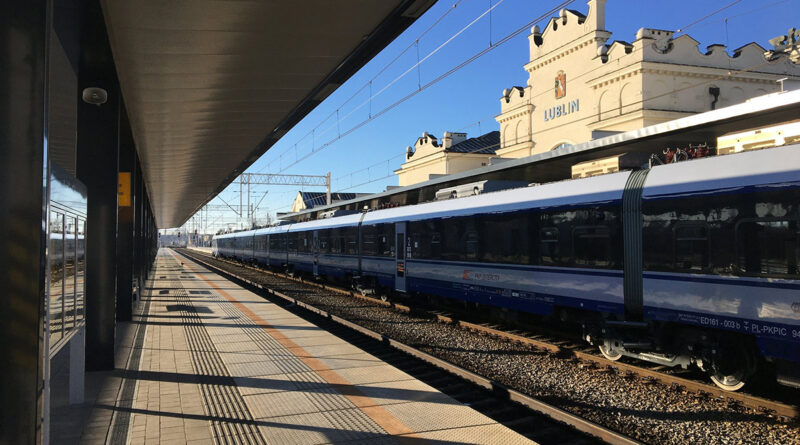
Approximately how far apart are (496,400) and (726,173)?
12.9ft

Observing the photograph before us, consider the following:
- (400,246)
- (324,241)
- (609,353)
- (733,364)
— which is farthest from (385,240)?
(733,364)

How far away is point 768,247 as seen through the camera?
632cm

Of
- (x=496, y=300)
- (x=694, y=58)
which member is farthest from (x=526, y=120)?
(x=496, y=300)

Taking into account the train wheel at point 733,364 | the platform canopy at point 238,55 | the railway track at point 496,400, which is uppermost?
the platform canopy at point 238,55

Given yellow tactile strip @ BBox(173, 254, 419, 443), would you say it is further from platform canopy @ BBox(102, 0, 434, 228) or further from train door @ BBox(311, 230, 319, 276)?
train door @ BBox(311, 230, 319, 276)

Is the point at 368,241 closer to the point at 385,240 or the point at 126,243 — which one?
the point at 385,240

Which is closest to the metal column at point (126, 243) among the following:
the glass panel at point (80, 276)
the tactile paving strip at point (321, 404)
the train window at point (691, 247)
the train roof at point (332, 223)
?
the tactile paving strip at point (321, 404)

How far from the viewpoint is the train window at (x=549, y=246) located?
964 centimetres

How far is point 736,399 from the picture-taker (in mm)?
6422

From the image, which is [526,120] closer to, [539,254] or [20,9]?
[539,254]

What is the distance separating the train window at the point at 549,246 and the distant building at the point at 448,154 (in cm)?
3153

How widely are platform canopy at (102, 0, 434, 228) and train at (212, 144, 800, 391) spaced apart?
4.26m

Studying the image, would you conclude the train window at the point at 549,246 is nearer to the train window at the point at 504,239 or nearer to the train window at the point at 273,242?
the train window at the point at 504,239

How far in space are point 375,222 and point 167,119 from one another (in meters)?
8.11
